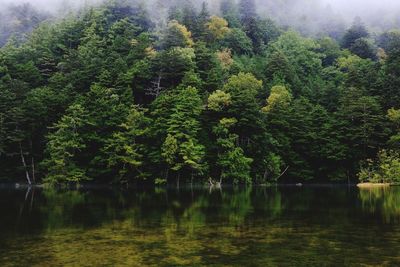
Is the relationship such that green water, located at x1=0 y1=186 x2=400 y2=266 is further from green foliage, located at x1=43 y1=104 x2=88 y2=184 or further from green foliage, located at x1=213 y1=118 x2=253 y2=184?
green foliage, located at x1=213 y1=118 x2=253 y2=184

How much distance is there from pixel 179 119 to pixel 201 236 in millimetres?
36410

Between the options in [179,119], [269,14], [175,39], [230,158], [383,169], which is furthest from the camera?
[269,14]

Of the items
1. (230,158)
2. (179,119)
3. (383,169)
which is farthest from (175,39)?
(383,169)

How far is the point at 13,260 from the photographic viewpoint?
13.0 m

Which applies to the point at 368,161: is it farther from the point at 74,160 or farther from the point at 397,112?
the point at 74,160

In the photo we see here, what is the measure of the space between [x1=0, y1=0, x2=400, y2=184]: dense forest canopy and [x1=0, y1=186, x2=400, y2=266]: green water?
26.0 meters

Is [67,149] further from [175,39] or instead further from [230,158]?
[175,39]

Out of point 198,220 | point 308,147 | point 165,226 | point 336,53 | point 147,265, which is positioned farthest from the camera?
point 336,53

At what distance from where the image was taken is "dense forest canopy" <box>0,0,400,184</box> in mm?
53000

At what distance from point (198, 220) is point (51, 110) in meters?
39.5

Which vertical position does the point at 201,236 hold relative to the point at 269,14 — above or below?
below

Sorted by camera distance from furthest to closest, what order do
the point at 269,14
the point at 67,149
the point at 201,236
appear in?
the point at 269,14 < the point at 67,149 < the point at 201,236

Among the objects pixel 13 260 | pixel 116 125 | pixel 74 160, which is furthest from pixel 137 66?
pixel 13 260

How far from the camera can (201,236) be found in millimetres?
17078
